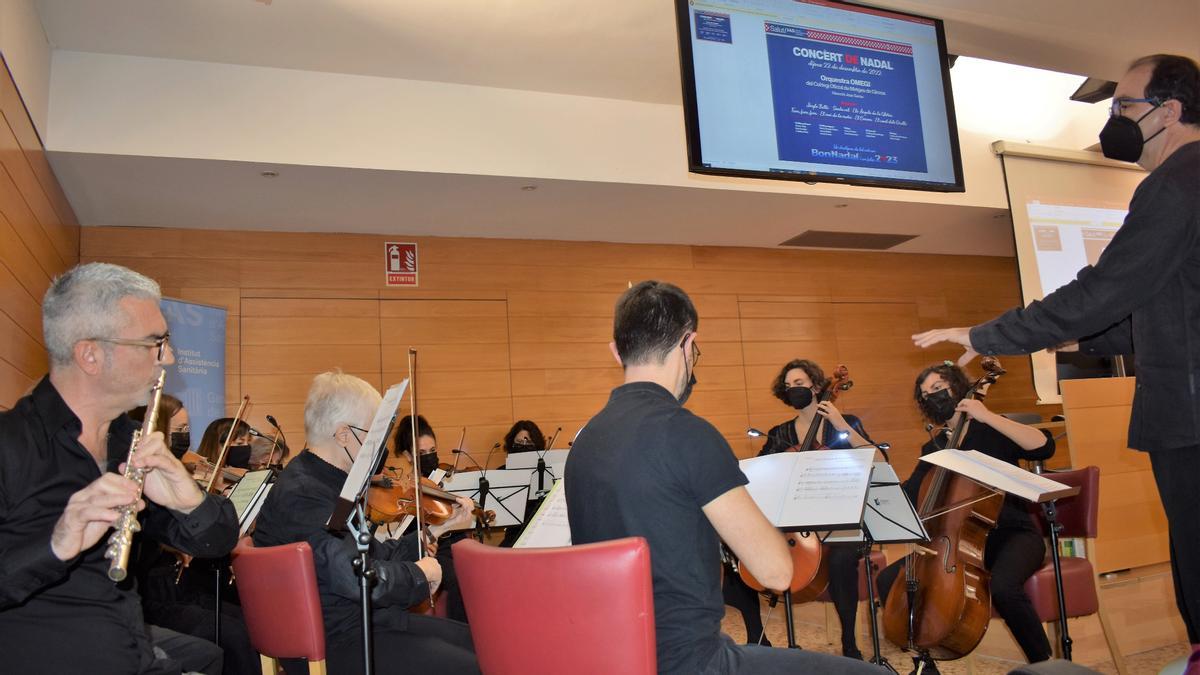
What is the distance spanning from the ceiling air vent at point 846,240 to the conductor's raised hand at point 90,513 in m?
6.67

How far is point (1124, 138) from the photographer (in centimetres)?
212

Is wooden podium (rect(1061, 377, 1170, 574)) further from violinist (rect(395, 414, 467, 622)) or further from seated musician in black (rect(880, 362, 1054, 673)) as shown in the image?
violinist (rect(395, 414, 467, 622))

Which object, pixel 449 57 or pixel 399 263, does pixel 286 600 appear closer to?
pixel 449 57

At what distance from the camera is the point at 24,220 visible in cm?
417

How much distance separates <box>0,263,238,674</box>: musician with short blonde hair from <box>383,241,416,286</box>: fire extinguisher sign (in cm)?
492

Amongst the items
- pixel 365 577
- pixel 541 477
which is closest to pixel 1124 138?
pixel 365 577

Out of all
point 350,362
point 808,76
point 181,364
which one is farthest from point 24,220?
point 808,76

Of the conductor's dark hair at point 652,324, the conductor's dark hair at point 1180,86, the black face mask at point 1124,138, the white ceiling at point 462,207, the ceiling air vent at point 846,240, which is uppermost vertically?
the white ceiling at point 462,207

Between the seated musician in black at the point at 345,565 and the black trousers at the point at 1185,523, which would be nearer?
the black trousers at the point at 1185,523

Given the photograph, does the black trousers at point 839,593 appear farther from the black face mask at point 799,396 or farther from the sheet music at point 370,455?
the sheet music at point 370,455

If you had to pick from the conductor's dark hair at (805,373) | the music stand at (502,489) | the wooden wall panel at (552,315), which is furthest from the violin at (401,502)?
the wooden wall panel at (552,315)

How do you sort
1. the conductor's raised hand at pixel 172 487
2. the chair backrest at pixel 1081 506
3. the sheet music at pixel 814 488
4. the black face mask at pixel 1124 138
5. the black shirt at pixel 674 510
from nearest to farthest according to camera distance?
the black shirt at pixel 674 510 < the conductor's raised hand at pixel 172 487 < the black face mask at pixel 1124 138 < the sheet music at pixel 814 488 < the chair backrest at pixel 1081 506

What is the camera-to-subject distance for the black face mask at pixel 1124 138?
212 centimetres

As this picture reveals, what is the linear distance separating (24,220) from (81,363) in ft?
10.2
